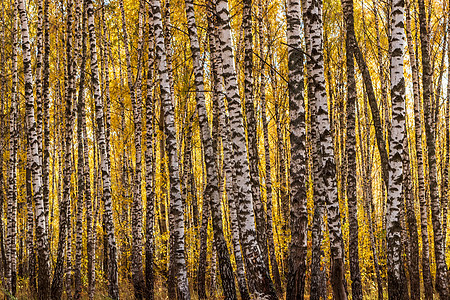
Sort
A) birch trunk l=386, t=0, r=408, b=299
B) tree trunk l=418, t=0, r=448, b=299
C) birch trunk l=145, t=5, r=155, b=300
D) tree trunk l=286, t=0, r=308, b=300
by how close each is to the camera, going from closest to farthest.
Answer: tree trunk l=286, t=0, r=308, b=300 → birch trunk l=386, t=0, r=408, b=299 → birch trunk l=145, t=5, r=155, b=300 → tree trunk l=418, t=0, r=448, b=299

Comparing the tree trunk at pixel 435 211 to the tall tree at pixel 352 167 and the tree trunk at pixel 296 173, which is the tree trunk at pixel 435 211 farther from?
the tree trunk at pixel 296 173

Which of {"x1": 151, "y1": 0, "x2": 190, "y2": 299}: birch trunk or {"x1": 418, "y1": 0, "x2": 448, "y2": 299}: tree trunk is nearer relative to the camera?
{"x1": 151, "y1": 0, "x2": 190, "y2": 299}: birch trunk

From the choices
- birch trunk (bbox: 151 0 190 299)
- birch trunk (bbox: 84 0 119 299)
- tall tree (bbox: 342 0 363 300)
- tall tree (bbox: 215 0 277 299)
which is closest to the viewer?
tall tree (bbox: 215 0 277 299)

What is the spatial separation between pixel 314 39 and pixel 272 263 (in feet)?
21.4

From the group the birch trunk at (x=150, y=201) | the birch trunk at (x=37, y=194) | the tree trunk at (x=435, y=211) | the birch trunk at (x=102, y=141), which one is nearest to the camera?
the birch trunk at (x=37, y=194)

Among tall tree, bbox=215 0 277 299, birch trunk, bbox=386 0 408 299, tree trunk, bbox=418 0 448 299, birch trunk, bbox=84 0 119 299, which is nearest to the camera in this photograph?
tall tree, bbox=215 0 277 299

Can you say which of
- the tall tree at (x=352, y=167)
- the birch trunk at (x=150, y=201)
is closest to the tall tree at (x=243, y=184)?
the tall tree at (x=352, y=167)

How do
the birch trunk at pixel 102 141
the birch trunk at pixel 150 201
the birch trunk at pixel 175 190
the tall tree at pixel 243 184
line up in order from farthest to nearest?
the birch trunk at pixel 150 201 → the birch trunk at pixel 102 141 → the birch trunk at pixel 175 190 → the tall tree at pixel 243 184

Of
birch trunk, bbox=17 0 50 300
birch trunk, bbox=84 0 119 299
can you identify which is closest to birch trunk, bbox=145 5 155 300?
birch trunk, bbox=84 0 119 299

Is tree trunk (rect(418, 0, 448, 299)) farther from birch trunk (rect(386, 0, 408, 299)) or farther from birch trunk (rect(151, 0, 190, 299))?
birch trunk (rect(151, 0, 190, 299))

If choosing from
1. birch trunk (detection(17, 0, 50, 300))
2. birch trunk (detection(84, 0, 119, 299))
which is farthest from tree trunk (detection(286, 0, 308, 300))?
birch trunk (detection(17, 0, 50, 300))

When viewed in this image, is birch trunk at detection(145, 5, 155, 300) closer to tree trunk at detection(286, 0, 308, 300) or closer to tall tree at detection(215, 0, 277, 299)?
tall tree at detection(215, 0, 277, 299)

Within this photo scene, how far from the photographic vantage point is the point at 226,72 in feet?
23.9

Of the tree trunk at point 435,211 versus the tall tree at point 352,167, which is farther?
the tree trunk at point 435,211
